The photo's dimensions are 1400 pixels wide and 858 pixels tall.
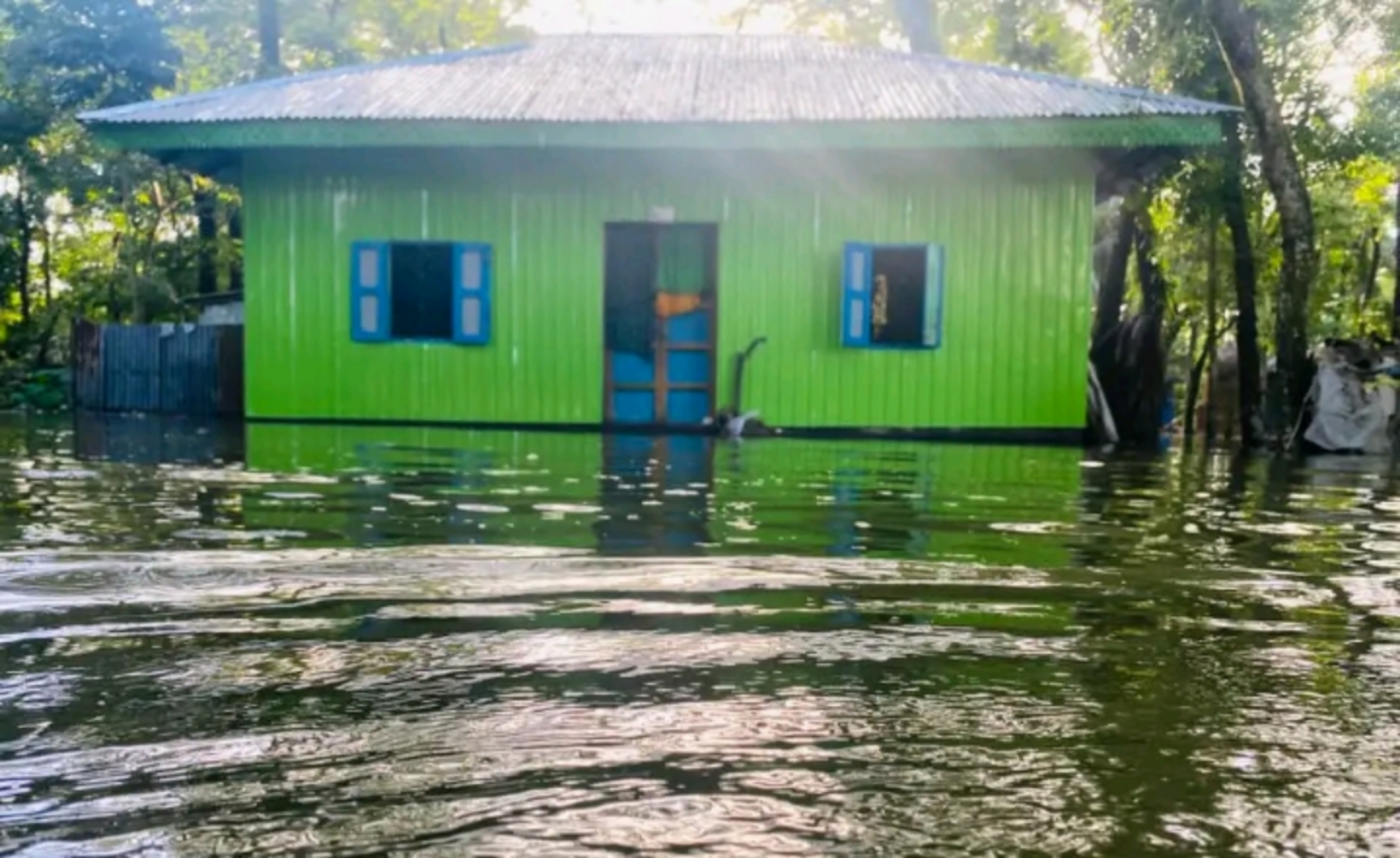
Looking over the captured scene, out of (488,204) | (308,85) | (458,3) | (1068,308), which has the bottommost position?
(1068,308)

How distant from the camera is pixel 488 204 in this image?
1141 centimetres

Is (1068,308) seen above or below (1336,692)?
above

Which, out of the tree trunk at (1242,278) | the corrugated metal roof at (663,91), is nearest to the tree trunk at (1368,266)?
the tree trunk at (1242,278)

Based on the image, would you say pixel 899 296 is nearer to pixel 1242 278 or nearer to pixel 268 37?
pixel 1242 278

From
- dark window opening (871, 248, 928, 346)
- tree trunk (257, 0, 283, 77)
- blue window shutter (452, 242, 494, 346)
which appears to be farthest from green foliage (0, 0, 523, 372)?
dark window opening (871, 248, 928, 346)

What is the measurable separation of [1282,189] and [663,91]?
5.31 m

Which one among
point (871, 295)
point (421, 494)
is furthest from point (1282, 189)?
point (421, 494)

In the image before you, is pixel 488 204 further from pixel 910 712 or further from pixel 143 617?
Result: pixel 910 712

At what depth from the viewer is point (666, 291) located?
1194cm

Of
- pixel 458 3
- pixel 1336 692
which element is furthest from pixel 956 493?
pixel 458 3

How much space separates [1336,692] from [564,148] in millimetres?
9482

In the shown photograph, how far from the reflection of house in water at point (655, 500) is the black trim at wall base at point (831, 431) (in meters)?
2.65

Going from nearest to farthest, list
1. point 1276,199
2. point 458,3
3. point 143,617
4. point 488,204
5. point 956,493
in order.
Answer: point 143,617 → point 956,493 → point 1276,199 → point 488,204 → point 458,3

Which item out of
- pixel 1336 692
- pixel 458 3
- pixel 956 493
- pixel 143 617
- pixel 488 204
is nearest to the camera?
pixel 1336 692
